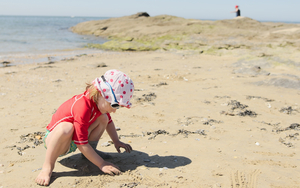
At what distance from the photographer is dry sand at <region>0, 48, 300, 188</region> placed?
8.11 feet

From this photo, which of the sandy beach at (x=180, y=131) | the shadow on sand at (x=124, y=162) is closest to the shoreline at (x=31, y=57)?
the sandy beach at (x=180, y=131)

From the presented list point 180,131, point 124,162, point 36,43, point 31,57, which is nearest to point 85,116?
point 124,162

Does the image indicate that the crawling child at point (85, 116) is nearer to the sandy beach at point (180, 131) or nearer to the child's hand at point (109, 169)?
the child's hand at point (109, 169)

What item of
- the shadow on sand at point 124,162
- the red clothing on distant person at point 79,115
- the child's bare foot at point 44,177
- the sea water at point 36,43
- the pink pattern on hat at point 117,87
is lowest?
the shadow on sand at point 124,162

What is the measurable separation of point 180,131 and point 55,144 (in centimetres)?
188

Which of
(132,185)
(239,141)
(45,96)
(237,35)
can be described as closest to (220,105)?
(239,141)

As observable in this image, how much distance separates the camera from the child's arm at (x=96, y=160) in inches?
92.0

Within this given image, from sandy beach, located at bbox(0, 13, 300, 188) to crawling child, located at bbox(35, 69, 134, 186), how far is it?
22 centimetres

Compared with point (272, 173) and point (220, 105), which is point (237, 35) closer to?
point (220, 105)

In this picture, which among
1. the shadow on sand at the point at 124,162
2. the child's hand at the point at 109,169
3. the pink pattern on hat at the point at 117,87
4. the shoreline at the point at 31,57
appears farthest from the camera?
the shoreline at the point at 31,57

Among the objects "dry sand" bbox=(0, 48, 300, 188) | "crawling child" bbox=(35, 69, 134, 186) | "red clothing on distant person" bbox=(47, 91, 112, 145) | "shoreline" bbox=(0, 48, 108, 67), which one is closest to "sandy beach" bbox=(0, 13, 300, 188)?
"dry sand" bbox=(0, 48, 300, 188)

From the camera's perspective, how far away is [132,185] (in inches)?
91.7

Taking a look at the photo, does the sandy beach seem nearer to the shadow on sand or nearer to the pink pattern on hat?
the shadow on sand

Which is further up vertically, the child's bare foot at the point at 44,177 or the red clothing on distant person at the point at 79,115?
the red clothing on distant person at the point at 79,115
